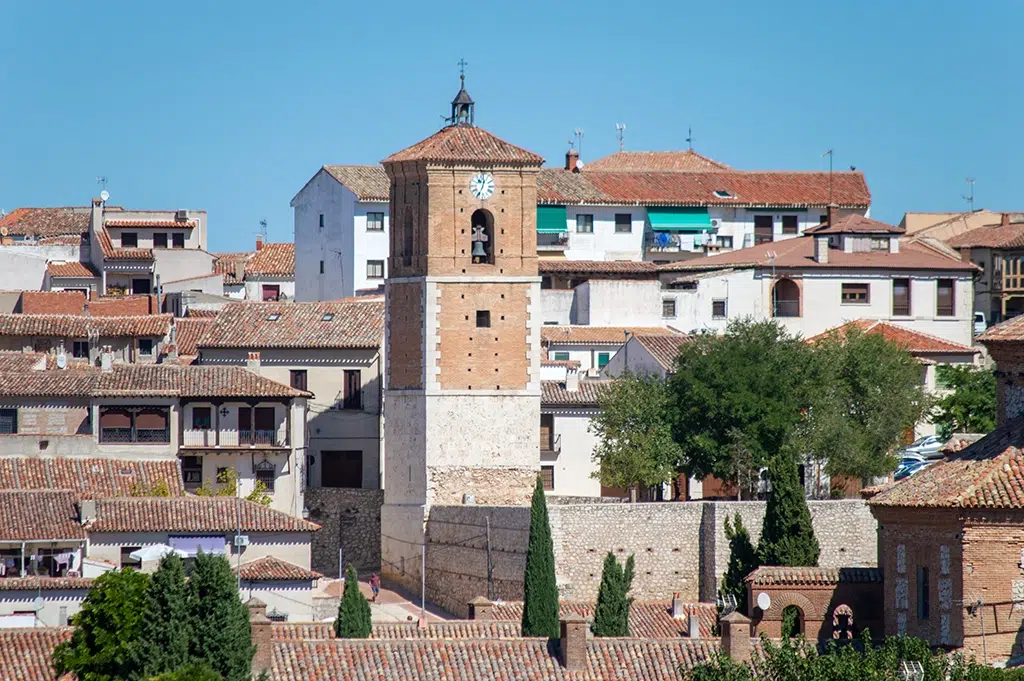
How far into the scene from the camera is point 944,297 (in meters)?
79.5

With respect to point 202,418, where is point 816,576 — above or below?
below

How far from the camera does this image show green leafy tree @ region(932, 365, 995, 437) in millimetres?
69125

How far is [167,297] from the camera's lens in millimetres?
85375

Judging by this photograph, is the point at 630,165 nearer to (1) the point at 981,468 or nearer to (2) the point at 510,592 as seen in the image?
(2) the point at 510,592

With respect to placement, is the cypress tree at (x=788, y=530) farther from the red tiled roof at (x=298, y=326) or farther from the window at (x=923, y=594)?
the red tiled roof at (x=298, y=326)

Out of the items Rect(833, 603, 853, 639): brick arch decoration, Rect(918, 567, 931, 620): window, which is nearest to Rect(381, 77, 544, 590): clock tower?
Rect(833, 603, 853, 639): brick arch decoration

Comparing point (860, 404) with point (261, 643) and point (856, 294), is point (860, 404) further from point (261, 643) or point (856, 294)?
point (261, 643)

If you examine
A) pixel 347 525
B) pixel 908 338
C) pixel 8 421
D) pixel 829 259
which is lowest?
pixel 347 525

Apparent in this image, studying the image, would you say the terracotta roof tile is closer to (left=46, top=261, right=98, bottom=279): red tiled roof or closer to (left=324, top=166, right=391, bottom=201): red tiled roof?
(left=324, top=166, right=391, bottom=201): red tiled roof

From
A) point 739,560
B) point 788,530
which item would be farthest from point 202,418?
point 788,530

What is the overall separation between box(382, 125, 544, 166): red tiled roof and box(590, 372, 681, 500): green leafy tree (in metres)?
6.14

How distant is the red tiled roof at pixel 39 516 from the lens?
55.8 metres

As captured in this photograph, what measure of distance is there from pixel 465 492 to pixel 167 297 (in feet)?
80.4

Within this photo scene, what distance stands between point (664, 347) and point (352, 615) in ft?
73.0
